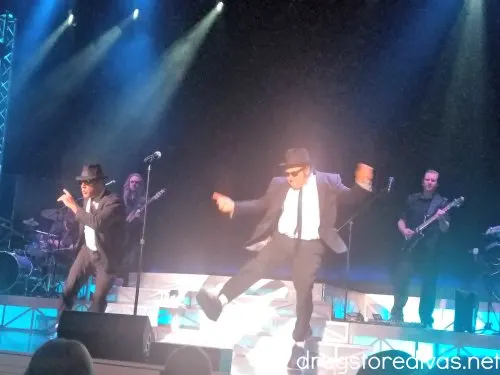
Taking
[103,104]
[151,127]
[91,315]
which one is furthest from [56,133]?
[91,315]

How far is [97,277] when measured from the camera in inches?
273

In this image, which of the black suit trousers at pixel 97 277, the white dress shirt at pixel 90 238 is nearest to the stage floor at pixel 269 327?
the black suit trousers at pixel 97 277

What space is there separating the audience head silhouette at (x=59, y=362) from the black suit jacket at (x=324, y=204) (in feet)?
13.7

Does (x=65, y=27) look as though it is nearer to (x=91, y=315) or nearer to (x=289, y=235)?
(x=289, y=235)

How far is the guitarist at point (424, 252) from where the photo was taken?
804 centimetres

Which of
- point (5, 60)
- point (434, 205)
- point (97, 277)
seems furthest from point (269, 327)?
point (5, 60)

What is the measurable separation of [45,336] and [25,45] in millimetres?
5993

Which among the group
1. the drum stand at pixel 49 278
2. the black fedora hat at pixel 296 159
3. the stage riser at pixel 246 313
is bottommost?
the stage riser at pixel 246 313

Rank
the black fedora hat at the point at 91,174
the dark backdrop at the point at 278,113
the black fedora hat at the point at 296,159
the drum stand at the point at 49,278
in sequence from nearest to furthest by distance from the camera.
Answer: the black fedora hat at the point at 296,159, the black fedora hat at the point at 91,174, the drum stand at the point at 49,278, the dark backdrop at the point at 278,113

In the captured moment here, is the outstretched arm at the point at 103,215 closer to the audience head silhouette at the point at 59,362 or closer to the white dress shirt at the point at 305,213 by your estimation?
the white dress shirt at the point at 305,213

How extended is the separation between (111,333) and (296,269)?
8.38 ft

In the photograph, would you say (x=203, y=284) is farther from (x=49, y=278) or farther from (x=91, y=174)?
(x=49, y=278)

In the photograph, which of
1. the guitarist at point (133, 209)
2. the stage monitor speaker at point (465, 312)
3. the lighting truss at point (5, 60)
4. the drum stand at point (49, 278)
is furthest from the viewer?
the lighting truss at point (5, 60)

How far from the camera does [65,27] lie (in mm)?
11820
